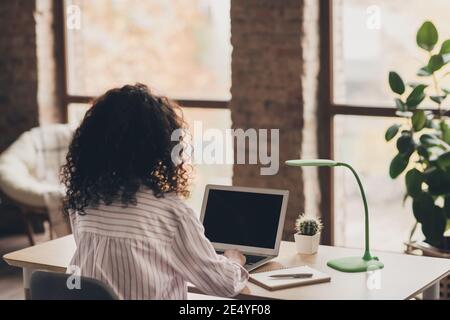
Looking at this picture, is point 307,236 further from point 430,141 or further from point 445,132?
→ point 445,132

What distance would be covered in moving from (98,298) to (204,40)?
3.27m

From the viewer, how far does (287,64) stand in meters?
4.80

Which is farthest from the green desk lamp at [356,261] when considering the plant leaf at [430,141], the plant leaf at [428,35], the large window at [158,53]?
the large window at [158,53]

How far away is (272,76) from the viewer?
4.86 m

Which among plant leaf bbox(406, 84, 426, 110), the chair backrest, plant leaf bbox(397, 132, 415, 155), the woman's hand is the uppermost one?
plant leaf bbox(406, 84, 426, 110)

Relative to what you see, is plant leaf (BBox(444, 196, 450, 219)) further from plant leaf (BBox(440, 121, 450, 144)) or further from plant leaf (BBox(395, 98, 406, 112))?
plant leaf (BBox(395, 98, 406, 112))

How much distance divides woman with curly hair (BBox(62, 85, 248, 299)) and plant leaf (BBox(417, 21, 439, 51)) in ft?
5.61

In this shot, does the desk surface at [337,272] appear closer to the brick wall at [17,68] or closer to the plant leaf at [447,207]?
the plant leaf at [447,207]

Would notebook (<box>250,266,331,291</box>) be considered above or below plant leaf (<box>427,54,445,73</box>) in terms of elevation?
below

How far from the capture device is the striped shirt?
2557mm

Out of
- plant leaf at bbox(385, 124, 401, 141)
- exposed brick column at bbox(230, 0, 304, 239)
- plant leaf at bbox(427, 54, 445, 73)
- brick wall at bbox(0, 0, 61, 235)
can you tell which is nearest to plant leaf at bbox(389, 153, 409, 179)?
plant leaf at bbox(385, 124, 401, 141)

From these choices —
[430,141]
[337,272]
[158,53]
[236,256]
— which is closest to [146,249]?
[236,256]

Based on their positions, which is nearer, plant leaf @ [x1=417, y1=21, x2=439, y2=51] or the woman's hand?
the woman's hand

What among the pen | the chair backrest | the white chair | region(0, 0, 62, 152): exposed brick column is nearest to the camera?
the chair backrest
